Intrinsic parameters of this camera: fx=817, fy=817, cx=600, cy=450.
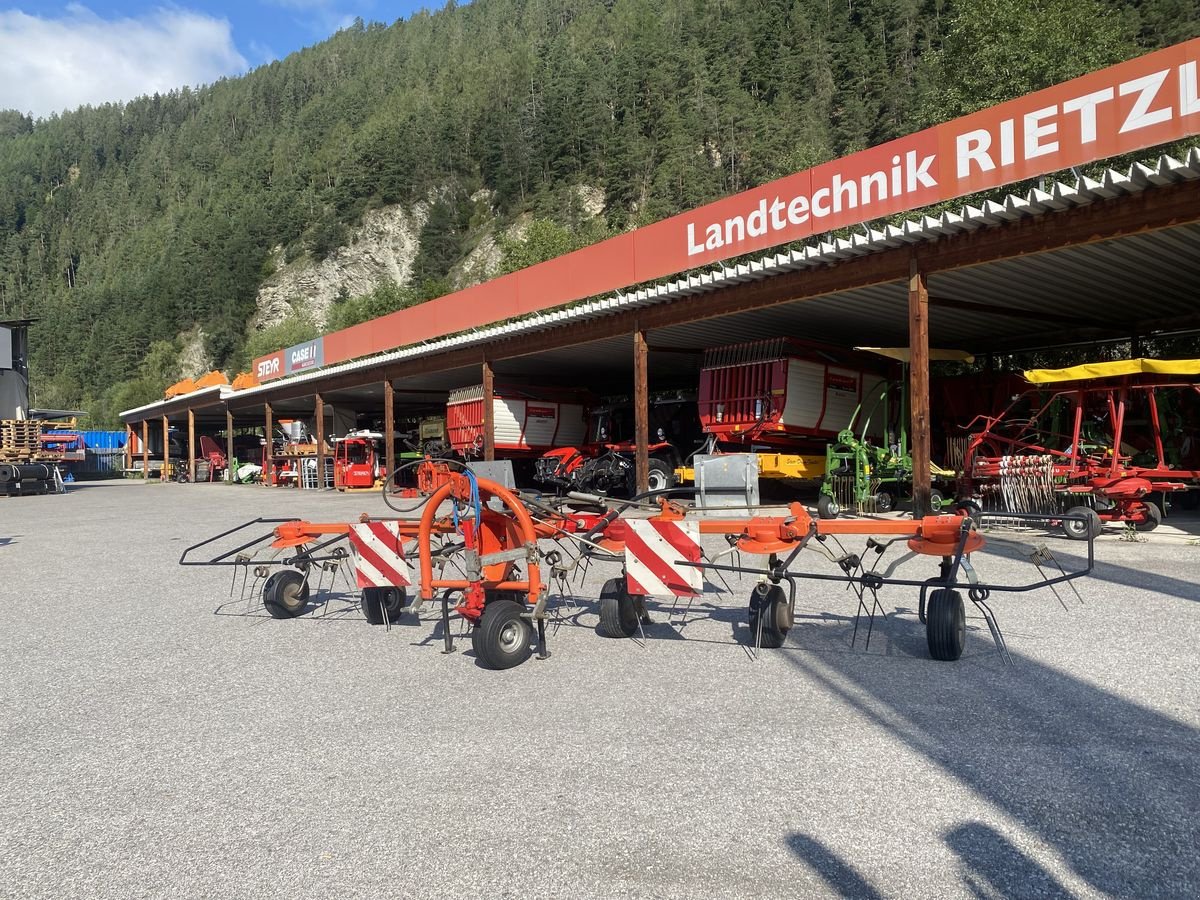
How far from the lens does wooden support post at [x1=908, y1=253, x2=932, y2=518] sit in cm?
1035

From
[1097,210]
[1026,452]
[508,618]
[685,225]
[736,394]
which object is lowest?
[508,618]

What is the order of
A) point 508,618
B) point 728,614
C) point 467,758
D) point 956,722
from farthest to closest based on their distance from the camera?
1. point 728,614
2. point 508,618
3. point 956,722
4. point 467,758

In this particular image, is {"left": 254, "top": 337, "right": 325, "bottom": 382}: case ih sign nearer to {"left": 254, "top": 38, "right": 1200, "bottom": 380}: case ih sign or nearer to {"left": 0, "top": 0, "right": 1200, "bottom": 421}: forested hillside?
{"left": 254, "top": 38, "right": 1200, "bottom": 380}: case ih sign

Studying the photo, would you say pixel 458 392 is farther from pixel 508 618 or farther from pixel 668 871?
pixel 668 871

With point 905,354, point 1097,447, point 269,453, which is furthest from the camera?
point 269,453

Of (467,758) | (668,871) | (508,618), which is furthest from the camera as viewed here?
(508,618)

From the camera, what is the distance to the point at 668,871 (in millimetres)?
2670

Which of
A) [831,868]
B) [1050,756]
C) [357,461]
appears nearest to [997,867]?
[831,868]

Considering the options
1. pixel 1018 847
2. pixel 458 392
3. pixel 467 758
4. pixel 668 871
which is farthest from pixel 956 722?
pixel 458 392

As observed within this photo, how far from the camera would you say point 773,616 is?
5246 mm

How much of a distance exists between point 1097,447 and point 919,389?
277 cm

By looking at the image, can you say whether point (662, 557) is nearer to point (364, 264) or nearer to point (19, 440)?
point (19, 440)

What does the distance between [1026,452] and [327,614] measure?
9.97 metres

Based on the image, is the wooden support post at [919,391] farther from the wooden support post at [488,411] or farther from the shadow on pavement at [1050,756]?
the wooden support post at [488,411]
